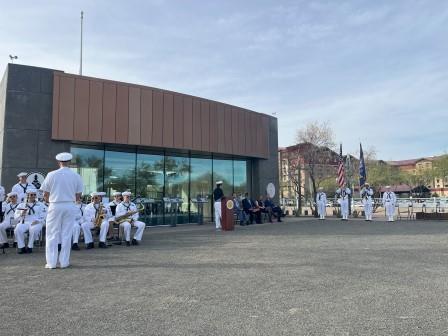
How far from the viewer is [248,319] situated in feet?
14.2

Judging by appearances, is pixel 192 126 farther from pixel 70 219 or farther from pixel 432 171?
pixel 432 171

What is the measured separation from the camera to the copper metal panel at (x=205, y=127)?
798 inches

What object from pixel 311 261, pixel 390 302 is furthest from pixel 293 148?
pixel 390 302

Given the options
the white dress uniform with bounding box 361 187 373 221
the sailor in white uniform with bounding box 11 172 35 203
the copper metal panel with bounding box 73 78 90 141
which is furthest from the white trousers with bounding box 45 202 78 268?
the white dress uniform with bounding box 361 187 373 221

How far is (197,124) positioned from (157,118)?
91.4 inches

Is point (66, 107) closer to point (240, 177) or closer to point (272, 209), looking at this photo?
point (240, 177)

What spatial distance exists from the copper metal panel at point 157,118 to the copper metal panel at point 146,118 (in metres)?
0.20

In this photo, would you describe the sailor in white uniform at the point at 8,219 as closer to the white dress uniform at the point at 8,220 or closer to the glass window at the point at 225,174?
the white dress uniform at the point at 8,220

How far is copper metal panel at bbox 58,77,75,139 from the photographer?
15.9 metres

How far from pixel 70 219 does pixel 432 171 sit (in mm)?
69379

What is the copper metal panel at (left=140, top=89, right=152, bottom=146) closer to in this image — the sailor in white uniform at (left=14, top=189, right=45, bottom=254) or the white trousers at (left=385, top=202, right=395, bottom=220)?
the sailor in white uniform at (left=14, top=189, right=45, bottom=254)

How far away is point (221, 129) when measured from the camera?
69.4 feet

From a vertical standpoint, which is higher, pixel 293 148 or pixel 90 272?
pixel 293 148

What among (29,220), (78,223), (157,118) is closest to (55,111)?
(157,118)
